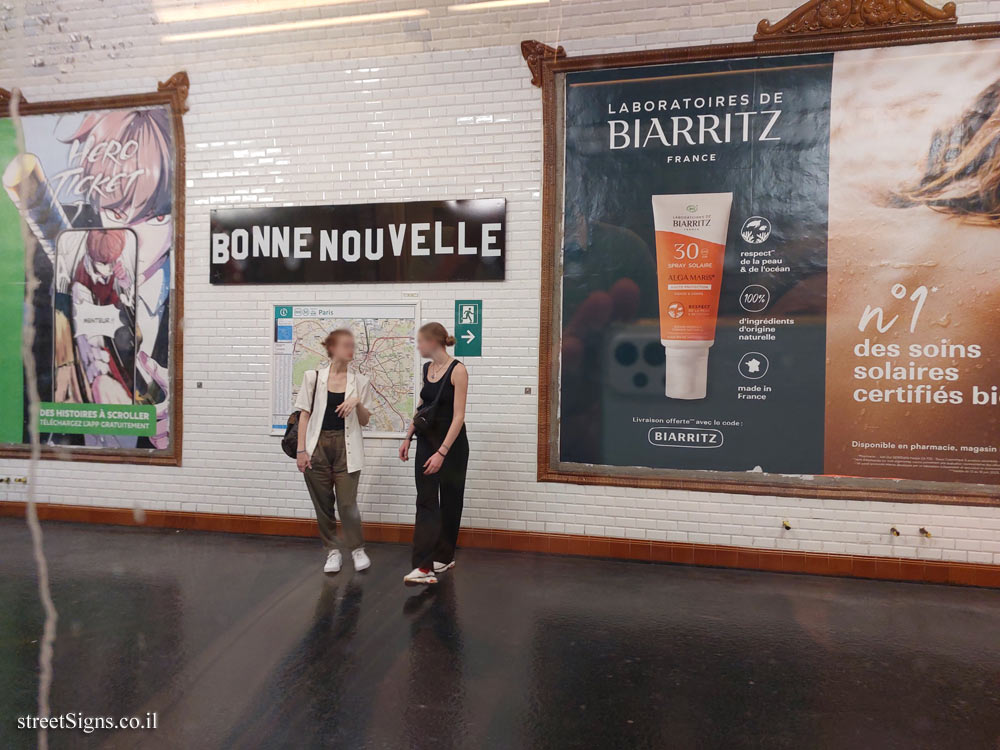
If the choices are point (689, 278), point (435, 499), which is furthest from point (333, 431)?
point (689, 278)

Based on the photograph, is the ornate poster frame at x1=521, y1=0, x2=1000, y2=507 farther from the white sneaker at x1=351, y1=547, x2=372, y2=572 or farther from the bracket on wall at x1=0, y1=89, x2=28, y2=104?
the bracket on wall at x1=0, y1=89, x2=28, y2=104

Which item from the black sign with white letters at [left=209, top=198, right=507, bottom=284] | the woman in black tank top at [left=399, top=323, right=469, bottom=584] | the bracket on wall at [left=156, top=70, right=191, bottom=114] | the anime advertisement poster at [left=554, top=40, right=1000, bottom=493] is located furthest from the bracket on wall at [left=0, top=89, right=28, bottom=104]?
the anime advertisement poster at [left=554, top=40, right=1000, bottom=493]

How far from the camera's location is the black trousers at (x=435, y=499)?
421cm

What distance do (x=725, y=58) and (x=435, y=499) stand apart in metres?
3.58

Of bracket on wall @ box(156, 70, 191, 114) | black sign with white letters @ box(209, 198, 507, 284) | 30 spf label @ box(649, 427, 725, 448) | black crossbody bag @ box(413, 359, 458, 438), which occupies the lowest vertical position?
30 spf label @ box(649, 427, 725, 448)

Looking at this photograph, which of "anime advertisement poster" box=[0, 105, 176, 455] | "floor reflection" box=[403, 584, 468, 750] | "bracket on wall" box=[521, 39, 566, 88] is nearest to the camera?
"floor reflection" box=[403, 584, 468, 750]

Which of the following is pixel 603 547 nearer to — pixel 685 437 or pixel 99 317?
pixel 685 437

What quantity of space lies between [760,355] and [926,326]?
105 centimetres

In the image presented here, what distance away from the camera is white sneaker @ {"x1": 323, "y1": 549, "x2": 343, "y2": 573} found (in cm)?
445

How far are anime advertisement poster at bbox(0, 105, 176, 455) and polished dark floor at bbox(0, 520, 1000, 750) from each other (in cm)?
142

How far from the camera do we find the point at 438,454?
13.5 ft

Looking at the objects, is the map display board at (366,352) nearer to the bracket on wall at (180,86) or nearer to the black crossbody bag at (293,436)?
the black crossbody bag at (293,436)

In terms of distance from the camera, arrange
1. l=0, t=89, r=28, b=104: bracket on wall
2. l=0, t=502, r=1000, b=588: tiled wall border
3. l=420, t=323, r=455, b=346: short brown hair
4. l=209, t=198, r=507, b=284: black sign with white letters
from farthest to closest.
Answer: l=209, t=198, r=507, b=284: black sign with white letters → l=0, t=502, r=1000, b=588: tiled wall border → l=420, t=323, r=455, b=346: short brown hair → l=0, t=89, r=28, b=104: bracket on wall

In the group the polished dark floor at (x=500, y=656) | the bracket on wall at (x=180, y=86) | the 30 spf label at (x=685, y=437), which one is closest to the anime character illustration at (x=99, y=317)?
the bracket on wall at (x=180, y=86)
